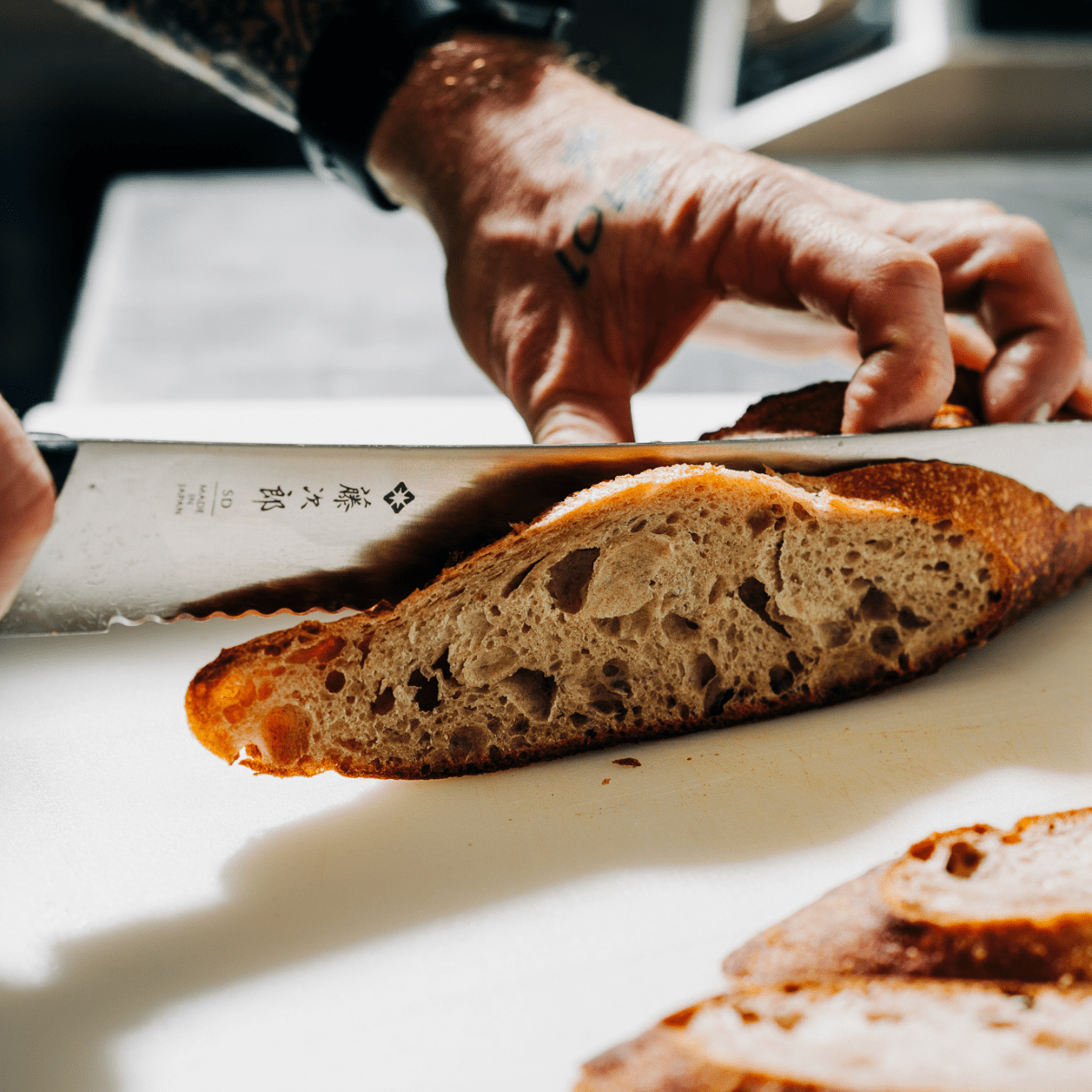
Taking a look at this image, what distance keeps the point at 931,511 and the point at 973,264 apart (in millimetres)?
699

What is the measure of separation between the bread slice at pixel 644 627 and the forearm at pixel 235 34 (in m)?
1.72

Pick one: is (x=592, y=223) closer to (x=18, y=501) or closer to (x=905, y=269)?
(x=905, y=269)

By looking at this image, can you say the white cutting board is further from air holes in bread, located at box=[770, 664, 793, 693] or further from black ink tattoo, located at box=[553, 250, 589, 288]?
black ink tattoo, located at box=[553, 250, 589, 288]

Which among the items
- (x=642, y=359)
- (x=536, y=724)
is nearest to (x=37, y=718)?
(x=536, y=724)

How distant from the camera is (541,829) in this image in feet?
4.75

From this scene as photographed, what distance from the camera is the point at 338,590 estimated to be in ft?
5.26

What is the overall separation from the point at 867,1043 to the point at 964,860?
350mm

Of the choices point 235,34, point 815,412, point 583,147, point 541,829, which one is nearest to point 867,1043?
point 541,829

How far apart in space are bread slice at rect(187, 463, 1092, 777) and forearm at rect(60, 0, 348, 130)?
5.63ft

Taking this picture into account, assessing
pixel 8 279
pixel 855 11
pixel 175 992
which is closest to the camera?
pixel 175 992

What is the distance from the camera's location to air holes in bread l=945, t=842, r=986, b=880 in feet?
4.09

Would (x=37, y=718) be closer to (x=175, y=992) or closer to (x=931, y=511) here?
(x=175, y=992)

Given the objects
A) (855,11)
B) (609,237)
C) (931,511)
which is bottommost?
(931,511)

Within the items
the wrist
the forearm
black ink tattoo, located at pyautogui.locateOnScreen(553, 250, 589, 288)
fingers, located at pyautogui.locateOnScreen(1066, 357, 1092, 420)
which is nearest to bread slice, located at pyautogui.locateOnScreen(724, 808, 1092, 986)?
fingers, located at pyautogui.locateOnScreen(1066, 357, 1092, 420)
